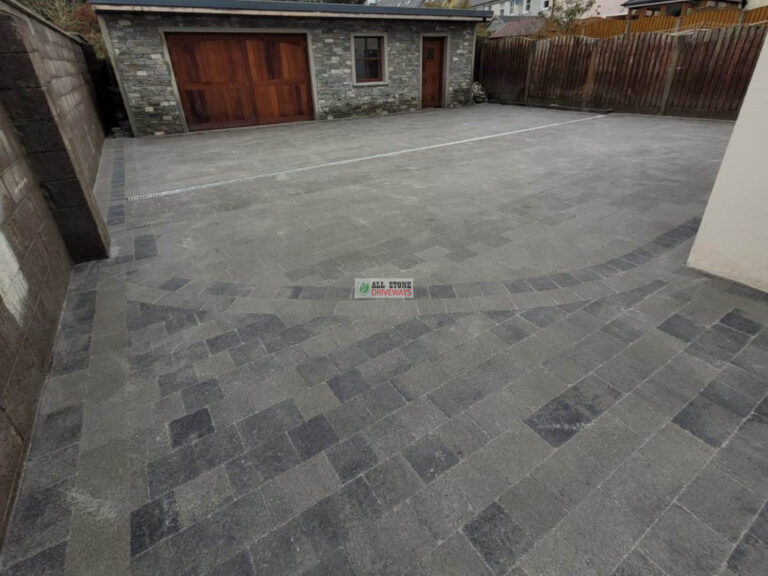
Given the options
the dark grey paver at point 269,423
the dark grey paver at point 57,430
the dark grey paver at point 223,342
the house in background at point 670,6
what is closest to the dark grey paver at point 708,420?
the dark grey paver at point 269,423

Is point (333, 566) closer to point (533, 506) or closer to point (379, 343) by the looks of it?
point (533, 506)

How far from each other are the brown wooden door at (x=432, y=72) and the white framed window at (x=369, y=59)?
1.62 m

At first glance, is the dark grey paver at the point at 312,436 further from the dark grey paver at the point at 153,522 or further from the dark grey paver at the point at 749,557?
the dark grey paver at the point at 749,557

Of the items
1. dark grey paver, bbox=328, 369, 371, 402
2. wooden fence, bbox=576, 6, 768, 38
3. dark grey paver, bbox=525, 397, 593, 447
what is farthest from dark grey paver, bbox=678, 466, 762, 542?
wooden fence, bbox=576, 6, 768, 38

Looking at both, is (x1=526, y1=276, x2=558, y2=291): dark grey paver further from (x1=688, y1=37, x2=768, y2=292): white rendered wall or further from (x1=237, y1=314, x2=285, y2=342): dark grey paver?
(x1=237, y1=314, x2=285, y2=342): dark grey paver

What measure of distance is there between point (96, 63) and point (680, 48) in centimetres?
1482

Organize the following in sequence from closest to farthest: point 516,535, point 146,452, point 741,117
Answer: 1. point 516,535
2. point 146,452
3. point 741,117

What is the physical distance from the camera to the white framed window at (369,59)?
1192cm

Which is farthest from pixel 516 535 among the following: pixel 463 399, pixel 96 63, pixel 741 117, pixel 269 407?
pixel 96 63

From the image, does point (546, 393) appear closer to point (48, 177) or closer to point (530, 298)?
point (530, 298)

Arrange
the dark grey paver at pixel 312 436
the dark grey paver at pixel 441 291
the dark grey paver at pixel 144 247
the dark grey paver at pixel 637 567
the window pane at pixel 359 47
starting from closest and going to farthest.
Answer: the dark grey paver at pixel 637 567 → the dark grey paver at pixel 312 436 → the dark grey paver at pixel 441 291 → the dark grey paver at pixel 144 247 → the window pane at pixel 359 47

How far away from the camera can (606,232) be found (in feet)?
13.4

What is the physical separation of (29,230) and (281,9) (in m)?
9.81

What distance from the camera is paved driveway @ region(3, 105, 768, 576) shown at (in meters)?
1.53
